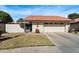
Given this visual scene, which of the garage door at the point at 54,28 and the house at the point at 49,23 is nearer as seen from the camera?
the house at the point at 49,23

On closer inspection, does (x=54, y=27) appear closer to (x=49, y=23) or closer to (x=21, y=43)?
(x=49, y=23)

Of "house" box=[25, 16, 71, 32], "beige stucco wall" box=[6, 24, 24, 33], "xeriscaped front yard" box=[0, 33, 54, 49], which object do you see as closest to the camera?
"xeriscaped front yard" box=[0, 33, 54, 49]

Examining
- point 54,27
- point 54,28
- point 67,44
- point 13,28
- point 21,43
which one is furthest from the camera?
point 54,27

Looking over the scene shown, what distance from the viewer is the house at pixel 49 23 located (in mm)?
21336

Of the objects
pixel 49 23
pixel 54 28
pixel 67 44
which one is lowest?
pixel 67 44

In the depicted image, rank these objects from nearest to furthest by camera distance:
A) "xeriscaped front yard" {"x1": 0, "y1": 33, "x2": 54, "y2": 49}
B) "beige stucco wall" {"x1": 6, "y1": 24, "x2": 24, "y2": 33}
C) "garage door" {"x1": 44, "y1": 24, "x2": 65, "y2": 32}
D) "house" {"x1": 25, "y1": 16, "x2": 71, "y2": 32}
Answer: "xeriscaped front yard" {"x1": 0, "y1": 33, "x2": 54, "y2": 49}
"beige stucco wall" {"x1": 6, "y1": 24, "x2": 24, "y2": 33}
"house" {"x1": 25, "y1": 16, "x2": 71, "y2": 32}
"garage door" {"x1": 44, "y1": 24, "x2": 65, "y2": 32}

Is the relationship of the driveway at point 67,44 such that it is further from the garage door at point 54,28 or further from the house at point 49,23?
the garage door at point 54,28

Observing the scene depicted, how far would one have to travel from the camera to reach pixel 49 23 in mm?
23422

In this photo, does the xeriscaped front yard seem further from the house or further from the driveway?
the house

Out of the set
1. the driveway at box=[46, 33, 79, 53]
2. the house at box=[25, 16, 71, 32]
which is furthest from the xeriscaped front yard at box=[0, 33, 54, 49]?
the house at box=[25, 16, 71, 32]

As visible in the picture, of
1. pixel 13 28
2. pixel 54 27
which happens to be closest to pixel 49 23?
pixel 54 27

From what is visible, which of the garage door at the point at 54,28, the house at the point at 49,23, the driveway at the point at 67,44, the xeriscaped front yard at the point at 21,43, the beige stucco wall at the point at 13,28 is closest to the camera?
the driveway at the point at 67,44

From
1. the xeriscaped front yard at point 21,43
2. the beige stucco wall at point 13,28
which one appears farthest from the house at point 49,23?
the xeriscaped front yard at point 21,43

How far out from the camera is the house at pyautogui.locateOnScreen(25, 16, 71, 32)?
21.3 m
